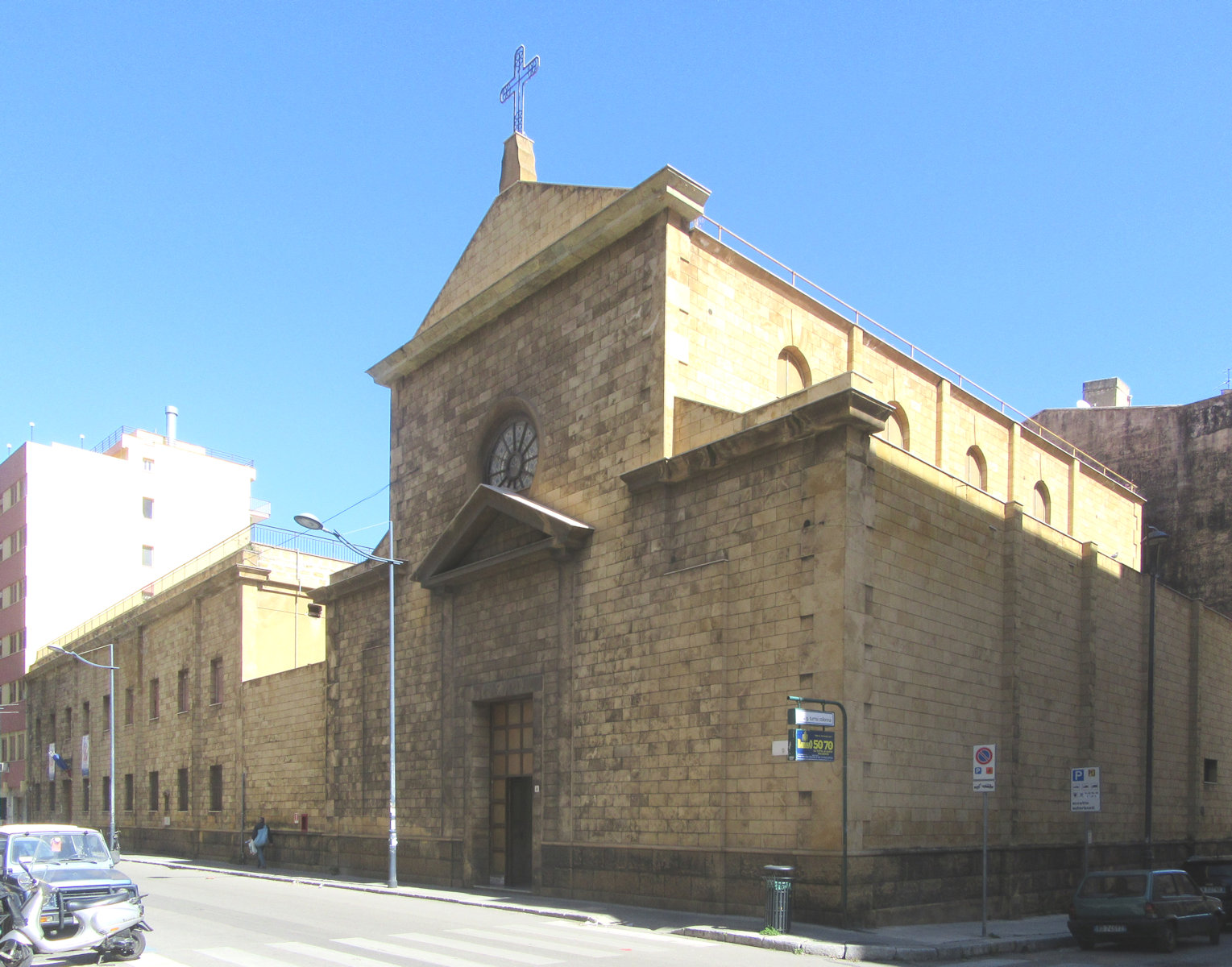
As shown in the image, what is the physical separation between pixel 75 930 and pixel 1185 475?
33.4 metres

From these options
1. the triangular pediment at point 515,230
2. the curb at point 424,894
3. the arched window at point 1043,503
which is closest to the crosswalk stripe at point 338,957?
the curb at point 424,894

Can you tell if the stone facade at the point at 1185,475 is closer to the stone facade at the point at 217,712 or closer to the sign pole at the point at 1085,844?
the sign pole at the point at 1085,844

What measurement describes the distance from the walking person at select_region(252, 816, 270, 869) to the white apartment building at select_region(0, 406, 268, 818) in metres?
26.0

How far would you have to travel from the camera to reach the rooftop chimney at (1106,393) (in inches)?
1662

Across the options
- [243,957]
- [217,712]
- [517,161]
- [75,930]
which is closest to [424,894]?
[243,957]

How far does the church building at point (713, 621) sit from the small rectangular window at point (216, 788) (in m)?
10.4

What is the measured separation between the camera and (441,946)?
575 inches

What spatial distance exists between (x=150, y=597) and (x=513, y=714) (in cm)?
2688

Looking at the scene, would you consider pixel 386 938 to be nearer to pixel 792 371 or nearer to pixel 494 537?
pixel 494 537

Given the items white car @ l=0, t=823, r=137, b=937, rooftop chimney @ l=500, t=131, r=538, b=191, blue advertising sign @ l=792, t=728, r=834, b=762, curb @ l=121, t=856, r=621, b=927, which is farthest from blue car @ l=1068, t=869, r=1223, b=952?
rooftop chimney @ l=500, t=131, r=538, b=191

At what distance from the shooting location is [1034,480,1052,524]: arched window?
31109 millimetres

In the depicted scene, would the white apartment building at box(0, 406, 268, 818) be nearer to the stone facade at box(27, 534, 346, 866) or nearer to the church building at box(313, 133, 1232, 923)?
the stone facade at box(27, 534, 346, 866)

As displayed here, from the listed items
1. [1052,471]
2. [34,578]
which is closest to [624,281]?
[1052,471]

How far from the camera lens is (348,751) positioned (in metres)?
29.2
